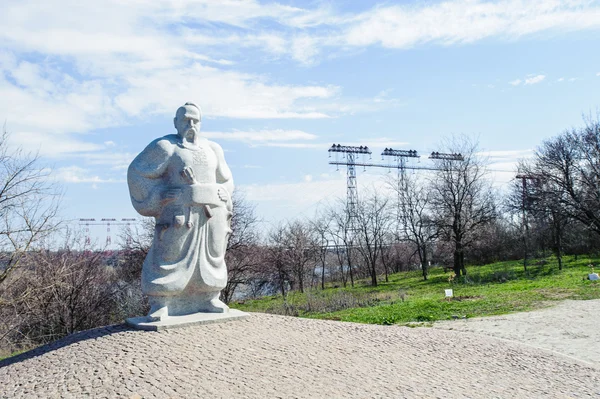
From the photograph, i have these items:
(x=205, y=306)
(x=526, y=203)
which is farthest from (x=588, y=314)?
(x=526, y=203)

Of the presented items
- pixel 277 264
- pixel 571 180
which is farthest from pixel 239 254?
pixel 571 180

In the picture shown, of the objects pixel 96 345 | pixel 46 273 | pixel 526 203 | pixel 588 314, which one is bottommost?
pixel 588 314

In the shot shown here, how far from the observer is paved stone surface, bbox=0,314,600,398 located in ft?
16.8

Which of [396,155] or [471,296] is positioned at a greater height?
[396,155]

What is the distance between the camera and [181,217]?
7.46m

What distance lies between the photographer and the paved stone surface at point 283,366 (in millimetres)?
5113

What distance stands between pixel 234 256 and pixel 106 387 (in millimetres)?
14978

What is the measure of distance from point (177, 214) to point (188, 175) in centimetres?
62

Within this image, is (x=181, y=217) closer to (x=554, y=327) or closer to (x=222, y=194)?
(x=222, y=194)

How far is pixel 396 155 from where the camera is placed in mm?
39375

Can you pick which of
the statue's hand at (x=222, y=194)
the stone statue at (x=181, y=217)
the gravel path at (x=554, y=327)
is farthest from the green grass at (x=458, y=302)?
the statue's hand at (x=222, y=194)

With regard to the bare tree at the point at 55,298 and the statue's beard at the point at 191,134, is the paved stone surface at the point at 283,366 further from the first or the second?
the bare tree at the point at 55,298

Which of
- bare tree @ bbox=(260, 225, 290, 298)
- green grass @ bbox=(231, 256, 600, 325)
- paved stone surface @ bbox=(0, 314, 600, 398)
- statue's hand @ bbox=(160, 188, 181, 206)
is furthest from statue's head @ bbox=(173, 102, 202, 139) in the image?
bare tree @ bbox=(260, 225, 290, 298)

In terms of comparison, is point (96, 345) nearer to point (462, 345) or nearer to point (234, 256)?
point (462, 345)
